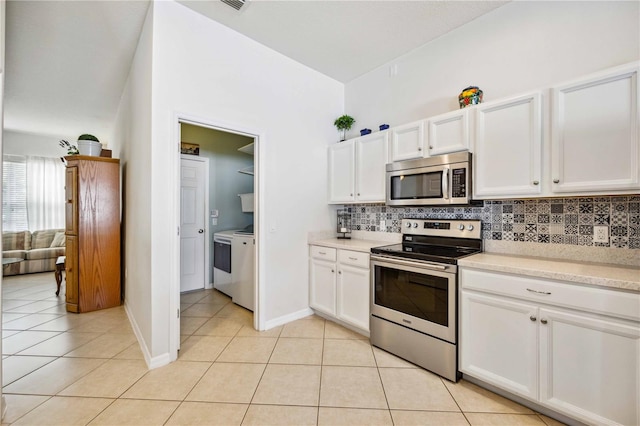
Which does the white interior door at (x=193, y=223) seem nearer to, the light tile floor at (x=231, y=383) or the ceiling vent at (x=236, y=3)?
the light tile floor at (x=231, y=383)

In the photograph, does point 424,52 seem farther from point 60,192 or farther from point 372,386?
point 60,192

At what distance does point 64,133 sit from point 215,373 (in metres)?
6.81

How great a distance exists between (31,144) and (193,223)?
4867mm

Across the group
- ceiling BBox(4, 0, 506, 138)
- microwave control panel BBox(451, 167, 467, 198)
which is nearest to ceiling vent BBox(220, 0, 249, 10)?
ceiling BBox(4, 0, 506, 138)

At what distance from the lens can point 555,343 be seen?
156 centimetres

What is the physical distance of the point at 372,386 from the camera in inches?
76.3

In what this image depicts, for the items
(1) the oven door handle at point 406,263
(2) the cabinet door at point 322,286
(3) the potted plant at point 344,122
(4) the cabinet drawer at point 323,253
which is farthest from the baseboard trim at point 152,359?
(3) the potted plant at point 344,122

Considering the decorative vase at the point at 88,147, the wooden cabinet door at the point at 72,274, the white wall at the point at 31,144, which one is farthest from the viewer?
the white wall at the point at 31,144

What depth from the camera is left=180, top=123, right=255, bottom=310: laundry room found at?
12.3 ft

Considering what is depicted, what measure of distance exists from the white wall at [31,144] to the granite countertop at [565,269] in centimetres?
831

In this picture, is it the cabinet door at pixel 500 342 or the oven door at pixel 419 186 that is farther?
the oven door at pixel 419 186

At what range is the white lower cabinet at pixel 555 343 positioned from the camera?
138cm

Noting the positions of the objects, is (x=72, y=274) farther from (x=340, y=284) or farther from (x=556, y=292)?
(x=556, y=292)

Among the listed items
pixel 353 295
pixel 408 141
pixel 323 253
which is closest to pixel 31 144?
pixel 323 253
